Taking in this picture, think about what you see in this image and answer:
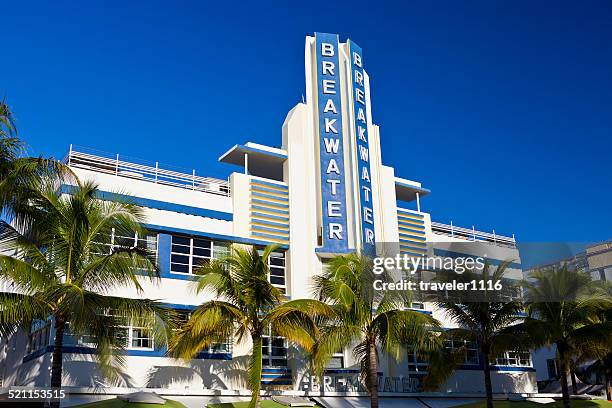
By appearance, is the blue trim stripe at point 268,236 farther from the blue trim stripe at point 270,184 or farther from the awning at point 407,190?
the awning at point 407,190

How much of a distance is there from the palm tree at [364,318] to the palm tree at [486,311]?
3.85 meters

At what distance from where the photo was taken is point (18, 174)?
17844mm

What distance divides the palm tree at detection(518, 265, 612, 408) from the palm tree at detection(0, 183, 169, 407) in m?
17.8

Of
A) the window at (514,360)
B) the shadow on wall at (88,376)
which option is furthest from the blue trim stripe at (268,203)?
the window at (514,360)

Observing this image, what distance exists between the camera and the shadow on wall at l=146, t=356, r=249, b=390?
89.7ft

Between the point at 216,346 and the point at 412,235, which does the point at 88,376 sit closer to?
the point at 216,346

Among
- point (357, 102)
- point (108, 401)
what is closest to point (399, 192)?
point (357, 102)

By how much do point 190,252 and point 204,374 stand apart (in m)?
5.65

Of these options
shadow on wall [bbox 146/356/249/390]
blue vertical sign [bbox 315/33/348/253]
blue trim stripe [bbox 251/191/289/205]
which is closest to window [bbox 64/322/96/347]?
shadow on wall [bbox 146/356/249/390]

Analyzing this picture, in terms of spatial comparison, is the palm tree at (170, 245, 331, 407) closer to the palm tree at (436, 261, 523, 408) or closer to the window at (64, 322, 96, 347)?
the window at (64, 322, 96, 347)

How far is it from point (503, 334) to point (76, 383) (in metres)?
17.9

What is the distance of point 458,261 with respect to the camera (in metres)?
30.6

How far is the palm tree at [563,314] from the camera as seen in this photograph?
29188 millimetres

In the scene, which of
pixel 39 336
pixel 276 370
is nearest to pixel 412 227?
pixel 276 370
